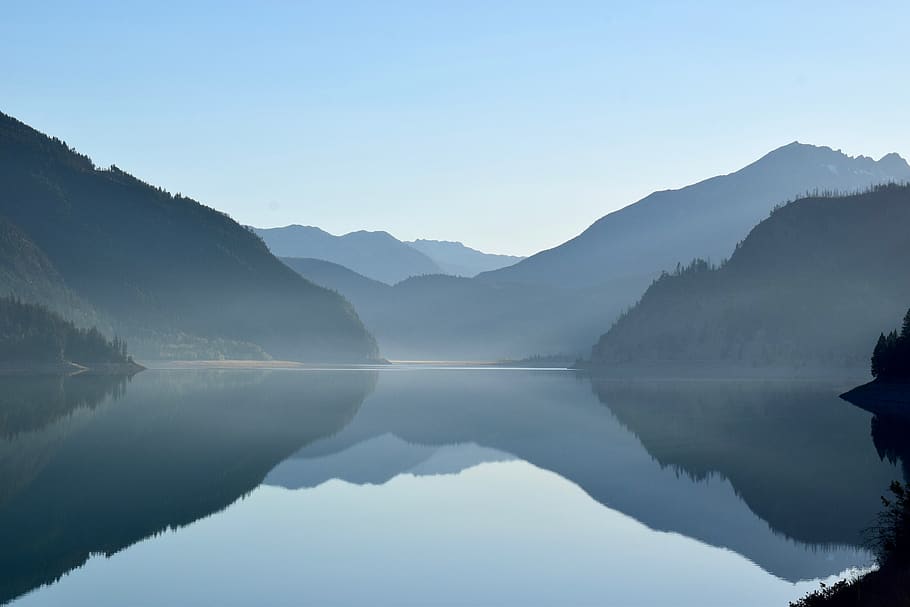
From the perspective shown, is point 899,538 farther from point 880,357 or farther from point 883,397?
point 880,357

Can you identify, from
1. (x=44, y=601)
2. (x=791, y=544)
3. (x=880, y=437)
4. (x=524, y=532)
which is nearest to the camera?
(x=44, y=601)

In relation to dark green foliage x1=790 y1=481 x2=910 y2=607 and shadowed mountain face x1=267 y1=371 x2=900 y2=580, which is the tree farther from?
dark green foliage x1=790 y1=481 x2=910 y2=607

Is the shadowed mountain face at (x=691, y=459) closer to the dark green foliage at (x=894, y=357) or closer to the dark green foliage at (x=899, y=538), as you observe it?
the dark green foliage at (x=899, y=538)

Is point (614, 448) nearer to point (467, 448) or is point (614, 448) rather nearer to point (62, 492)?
point (467, 448)

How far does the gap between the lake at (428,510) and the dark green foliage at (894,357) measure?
39188 millimetres

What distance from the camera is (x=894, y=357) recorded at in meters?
135

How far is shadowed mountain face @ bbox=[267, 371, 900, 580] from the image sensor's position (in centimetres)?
4488

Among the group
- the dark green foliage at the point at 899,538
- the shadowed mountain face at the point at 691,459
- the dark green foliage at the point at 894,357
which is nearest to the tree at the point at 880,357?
the dark green foliage at the point at 894,357

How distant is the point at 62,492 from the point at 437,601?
25886 mm

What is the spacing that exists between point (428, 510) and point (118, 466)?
21830 millimetres

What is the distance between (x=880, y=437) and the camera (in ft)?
277

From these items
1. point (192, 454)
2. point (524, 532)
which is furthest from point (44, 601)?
point (192, 454)

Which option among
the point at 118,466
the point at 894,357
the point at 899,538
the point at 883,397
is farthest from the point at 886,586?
the point at 894,357

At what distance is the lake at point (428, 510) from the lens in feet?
112
